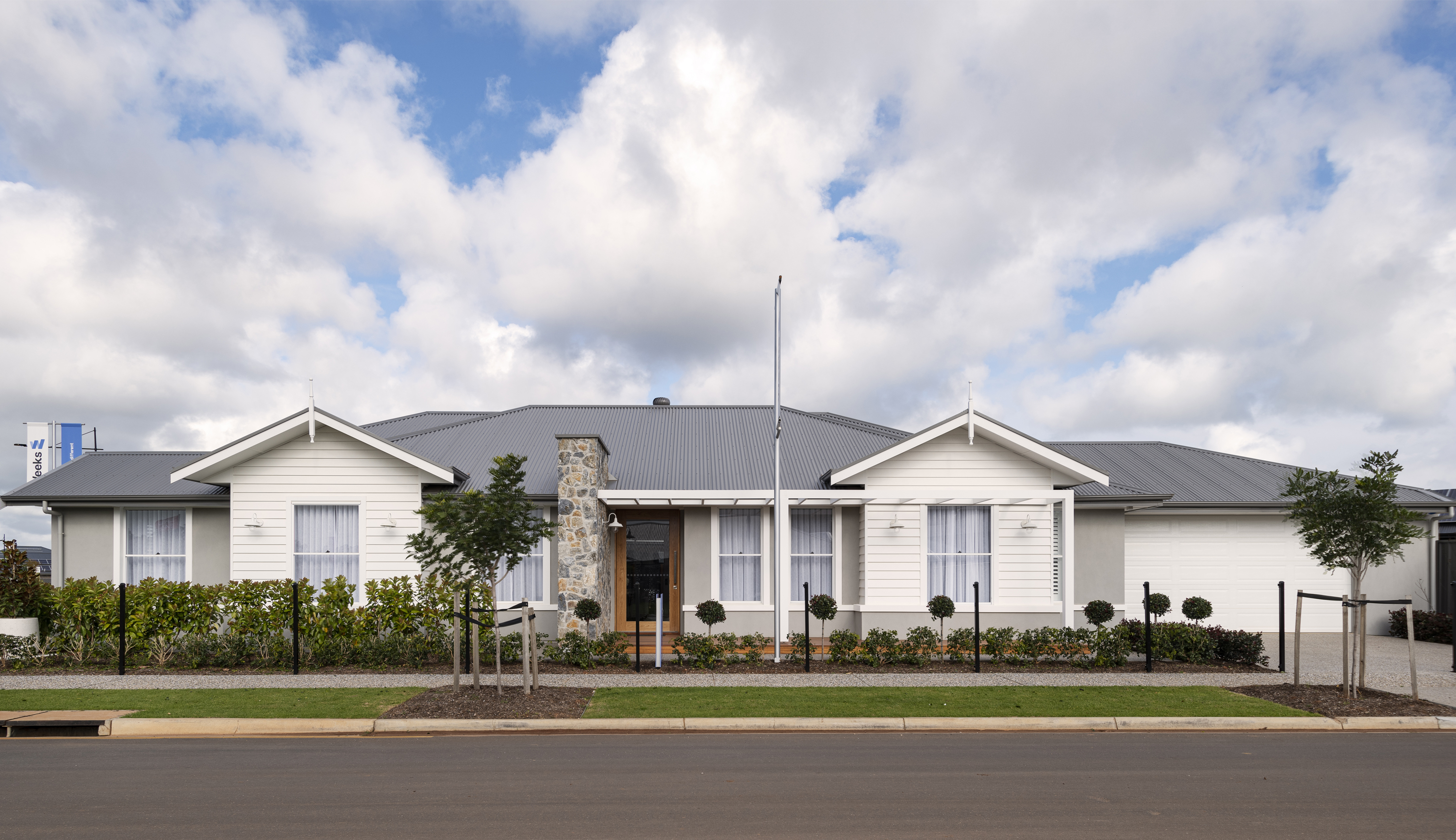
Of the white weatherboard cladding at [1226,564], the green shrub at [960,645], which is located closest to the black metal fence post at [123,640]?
the green shrub at [960,645]

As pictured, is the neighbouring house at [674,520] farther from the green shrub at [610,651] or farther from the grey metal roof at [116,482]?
the green shrub at [610,651]

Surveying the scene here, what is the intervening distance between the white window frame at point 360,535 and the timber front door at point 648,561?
464cm

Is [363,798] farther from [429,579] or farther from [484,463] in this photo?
[484,463]

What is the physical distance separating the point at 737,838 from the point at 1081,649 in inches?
412

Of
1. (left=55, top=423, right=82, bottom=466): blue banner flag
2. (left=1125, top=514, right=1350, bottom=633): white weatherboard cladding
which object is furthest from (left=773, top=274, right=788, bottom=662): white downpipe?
(left=55, top=423, right=82, bottom=466): blue banner flag

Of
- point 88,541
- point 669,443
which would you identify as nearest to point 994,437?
point 669,443

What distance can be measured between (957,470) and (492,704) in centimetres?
952

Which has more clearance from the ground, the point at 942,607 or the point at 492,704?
the point at 942,607

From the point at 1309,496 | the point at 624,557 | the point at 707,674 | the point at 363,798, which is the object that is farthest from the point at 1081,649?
the point at 363,798

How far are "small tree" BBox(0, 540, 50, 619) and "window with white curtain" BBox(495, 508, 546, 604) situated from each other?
24.7 ft

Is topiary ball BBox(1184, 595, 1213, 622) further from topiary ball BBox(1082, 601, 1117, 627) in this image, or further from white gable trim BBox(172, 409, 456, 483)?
white gable trim BBox(172, 409, 456, 483)

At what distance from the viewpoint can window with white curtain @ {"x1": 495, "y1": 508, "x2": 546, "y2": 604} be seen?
1706cm

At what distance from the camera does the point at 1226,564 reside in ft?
66.1

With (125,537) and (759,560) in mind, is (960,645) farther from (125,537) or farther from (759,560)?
(125,537)
